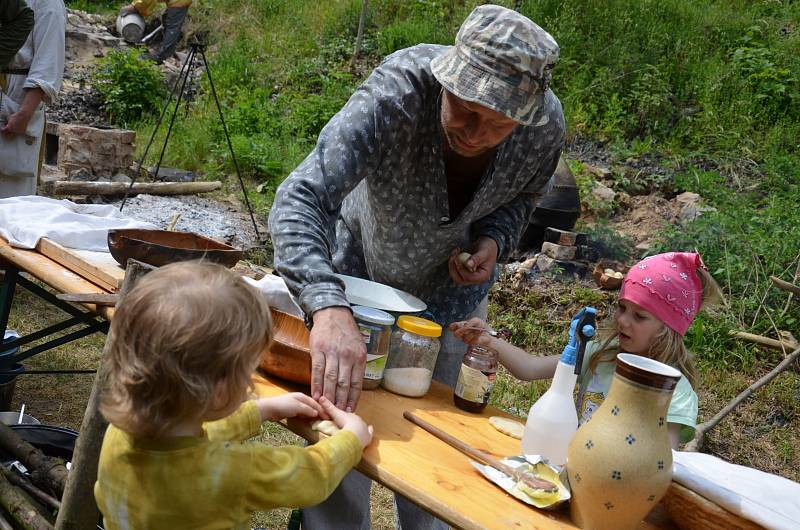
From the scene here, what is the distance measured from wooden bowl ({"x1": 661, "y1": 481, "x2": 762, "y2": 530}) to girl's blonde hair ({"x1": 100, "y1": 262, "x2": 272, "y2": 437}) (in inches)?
35.2

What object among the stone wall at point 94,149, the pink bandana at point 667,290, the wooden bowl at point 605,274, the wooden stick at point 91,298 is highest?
the pink bandana at point 667,290

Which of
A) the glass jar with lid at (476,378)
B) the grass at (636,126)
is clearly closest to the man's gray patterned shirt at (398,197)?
the glass jar with lid at (476,378)

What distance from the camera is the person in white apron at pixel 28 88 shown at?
5008 mm

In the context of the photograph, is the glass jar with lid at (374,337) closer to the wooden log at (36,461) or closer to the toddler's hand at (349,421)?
the toddler's hand at (349,421)

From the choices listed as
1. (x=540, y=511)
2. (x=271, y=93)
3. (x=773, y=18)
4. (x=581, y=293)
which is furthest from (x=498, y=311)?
(x=773, y=18)

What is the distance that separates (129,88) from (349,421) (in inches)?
382

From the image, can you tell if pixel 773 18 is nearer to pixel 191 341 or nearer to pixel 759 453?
pixel 759 453

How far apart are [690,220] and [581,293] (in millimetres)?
1464

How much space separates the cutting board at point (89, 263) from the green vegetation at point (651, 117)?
2635mm

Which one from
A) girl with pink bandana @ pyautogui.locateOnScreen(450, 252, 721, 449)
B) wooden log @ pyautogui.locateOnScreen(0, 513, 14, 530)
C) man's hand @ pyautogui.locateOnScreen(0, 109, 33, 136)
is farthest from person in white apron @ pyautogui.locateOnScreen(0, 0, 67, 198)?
girl with pink bandana @ pyautogui.locateOnScreen(450, 252, 721, 449)

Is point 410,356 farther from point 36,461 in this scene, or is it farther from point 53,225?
point 53,225

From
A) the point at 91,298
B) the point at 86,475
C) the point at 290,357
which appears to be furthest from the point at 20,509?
the point at 290,357

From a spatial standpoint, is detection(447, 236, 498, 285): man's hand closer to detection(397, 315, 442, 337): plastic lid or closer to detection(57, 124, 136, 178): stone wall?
detection(397, 315, 442, 337): plastic lid

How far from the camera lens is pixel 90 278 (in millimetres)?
2682
